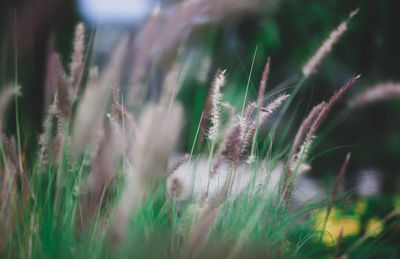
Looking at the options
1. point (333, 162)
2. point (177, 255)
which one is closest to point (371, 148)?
point (333, 162)

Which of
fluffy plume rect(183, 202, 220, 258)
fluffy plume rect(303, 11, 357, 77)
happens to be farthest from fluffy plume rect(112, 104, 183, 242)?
fluffy plume rect(303, 11, 357, 77)

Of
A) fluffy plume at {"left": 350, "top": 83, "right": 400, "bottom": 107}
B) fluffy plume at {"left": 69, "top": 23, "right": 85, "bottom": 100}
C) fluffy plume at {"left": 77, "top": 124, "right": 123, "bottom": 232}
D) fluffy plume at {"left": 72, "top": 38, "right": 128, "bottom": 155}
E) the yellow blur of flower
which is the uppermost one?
fluffy plume at {"left": 69, "top": 23, "right": 85, "bottom": 100}

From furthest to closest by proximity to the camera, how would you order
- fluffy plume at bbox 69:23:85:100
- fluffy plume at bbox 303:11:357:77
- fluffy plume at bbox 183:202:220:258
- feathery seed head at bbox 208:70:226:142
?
1. fluffy plume at bbox 303:11:357:77
2. fluffy plume at bbox 69:23:85:100
3. feathery seed head at bbox 208:70:226:142
4. fluffy plume at bbox 183:202:220:258

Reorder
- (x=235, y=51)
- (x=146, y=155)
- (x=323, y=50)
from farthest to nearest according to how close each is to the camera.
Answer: (x=235, y=51) → (x=323, y=50) → (x=146, y=155)

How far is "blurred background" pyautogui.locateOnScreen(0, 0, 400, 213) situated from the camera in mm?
1058

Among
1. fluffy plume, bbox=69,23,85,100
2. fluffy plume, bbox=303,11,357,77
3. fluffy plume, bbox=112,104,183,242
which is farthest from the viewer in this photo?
fluffy plume, bbox=303,11,357,77

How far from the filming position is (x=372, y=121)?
2.74 meters

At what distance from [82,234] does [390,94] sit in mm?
865

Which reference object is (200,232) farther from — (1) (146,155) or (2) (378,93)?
(2) (378,93)

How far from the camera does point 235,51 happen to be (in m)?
1.56

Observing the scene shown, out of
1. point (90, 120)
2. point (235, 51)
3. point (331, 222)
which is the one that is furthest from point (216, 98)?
point (235, 51)

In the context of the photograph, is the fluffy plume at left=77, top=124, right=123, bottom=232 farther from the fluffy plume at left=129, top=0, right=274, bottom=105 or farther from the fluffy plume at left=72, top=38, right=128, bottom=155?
the fluffy plume at left=129, top=0, right=274, bottom=105

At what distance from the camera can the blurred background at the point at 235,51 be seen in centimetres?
106

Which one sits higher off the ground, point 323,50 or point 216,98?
point 323,50
